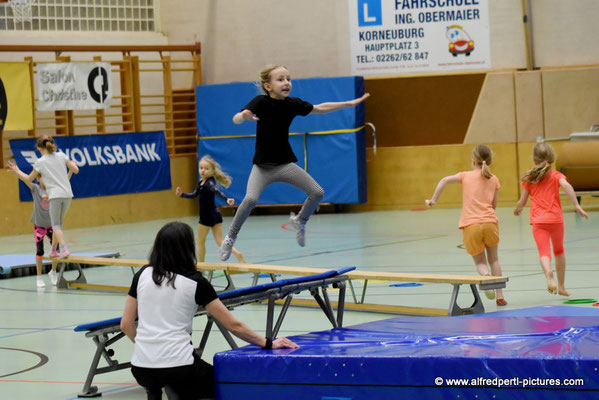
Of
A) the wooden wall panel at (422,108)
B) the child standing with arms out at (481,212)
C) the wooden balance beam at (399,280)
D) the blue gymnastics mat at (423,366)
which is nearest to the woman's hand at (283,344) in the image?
the blue gymnastics mat at (423,366)

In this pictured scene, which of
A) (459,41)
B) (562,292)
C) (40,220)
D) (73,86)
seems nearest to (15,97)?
(73,86)

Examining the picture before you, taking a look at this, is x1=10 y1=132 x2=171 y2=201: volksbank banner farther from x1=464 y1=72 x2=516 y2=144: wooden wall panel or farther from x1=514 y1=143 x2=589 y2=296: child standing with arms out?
x1=514 y1=143 x2=589 y2=296: child standing with arms out

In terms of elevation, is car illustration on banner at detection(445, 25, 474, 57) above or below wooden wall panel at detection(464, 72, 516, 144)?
above

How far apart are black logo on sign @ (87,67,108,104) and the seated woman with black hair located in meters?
13.9

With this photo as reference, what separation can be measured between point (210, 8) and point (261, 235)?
6801 mm

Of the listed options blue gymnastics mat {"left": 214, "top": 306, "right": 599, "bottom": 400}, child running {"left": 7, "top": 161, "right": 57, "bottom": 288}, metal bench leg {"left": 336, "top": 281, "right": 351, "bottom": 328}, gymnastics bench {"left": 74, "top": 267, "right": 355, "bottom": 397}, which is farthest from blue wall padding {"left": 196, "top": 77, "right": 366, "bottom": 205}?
blue gymnastics mat {"left": 214, "top": 306, "right": 599, "bottom": 400}

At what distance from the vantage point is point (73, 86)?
1850 centimetres

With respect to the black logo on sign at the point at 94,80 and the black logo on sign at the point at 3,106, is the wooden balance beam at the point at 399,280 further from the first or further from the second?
the black logo on sign at the point at 94,80

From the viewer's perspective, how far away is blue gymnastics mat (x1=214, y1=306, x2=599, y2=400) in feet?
16.5

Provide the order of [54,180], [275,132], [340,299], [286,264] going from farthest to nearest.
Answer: [286,264], [54,180], [275,132], [340,299]

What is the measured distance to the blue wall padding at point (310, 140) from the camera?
19406mm

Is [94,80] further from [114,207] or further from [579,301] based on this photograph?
[579,301]

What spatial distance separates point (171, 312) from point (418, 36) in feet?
50.2

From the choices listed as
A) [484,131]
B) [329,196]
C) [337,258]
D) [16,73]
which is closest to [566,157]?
[484,131]
